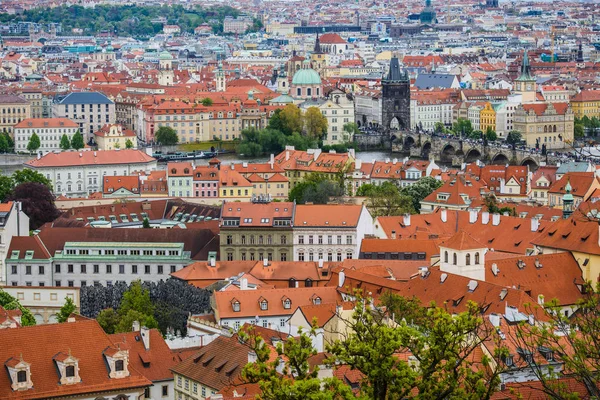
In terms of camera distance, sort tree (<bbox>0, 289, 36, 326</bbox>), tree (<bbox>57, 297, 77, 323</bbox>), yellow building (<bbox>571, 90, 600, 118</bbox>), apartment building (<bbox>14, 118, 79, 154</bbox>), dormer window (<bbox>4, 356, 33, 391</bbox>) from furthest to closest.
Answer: yellow building (<bbox>571, 90, 600, 118</bbox>)
apartment building (<bbox>14, 118, 79, 154</bbox>)
tree (<bbox>57, 297, 77, 323</bbox>)
tree (<bbox>0, 289, 36, 326</bbox>)
dormer window (<bbox>4, 356, 33, 391</bbox>)

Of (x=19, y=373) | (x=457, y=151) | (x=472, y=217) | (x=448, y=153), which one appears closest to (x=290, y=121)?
(x=448, y=153)

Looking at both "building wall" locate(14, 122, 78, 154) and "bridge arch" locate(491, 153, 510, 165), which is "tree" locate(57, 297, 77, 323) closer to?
"bridge arch" locate(491, 153, 510, 165)

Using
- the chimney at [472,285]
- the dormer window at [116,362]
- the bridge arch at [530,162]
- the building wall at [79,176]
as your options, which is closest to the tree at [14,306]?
the dormer window at [116,362]

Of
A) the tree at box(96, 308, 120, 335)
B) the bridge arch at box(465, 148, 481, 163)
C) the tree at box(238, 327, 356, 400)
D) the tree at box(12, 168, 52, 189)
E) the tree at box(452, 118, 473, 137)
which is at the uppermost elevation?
the tree at box(238, 327, 356, 400)

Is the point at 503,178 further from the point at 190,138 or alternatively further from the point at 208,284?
the point at 190,138

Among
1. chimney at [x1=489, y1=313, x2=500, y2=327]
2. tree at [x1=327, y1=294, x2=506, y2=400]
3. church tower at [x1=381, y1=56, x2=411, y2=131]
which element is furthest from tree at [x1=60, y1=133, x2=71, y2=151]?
tree at [x1=327, y1=294, x2=506, y2=400]

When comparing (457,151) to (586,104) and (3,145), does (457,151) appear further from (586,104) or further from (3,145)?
(3,145)

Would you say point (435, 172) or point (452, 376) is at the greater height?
point (452, 376)

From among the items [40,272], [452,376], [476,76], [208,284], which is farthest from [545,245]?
[476,76]
